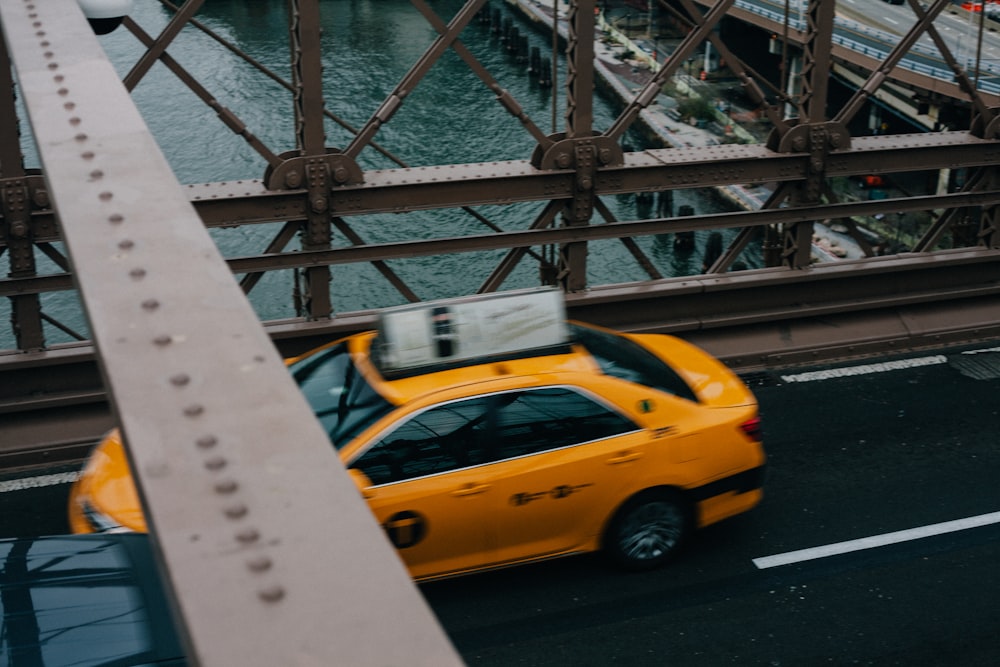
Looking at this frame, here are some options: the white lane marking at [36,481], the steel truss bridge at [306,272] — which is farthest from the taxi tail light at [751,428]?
the white lane marking at [36,481]

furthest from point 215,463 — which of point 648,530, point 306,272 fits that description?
point 306,272

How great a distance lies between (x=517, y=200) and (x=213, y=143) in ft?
80.7

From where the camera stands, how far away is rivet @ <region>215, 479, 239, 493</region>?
1859 millimetres

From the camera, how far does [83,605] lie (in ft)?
15.3

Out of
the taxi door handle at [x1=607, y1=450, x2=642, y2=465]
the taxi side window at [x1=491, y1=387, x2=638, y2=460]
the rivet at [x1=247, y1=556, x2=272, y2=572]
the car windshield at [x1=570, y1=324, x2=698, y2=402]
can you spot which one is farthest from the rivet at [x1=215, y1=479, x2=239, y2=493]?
the car windshield at [x1=570, y1=324, x2=698, y2=402]

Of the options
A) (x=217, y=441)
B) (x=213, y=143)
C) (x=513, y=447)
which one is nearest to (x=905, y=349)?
(x=513, y=447)

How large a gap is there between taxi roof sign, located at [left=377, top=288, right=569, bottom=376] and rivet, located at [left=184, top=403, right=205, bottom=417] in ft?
16.6

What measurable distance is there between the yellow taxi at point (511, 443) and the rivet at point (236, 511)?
4.86 metres

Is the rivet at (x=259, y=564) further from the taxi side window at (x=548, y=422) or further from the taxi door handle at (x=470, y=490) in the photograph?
the taxi side window at (x=548, y=422)

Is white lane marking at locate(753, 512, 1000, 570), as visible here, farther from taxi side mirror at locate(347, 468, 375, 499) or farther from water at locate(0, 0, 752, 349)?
water at locate(0, 0, 752, 349)

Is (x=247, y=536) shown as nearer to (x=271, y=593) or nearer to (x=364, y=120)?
(x=271, y=593)

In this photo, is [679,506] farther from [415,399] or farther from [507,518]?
[415,399]

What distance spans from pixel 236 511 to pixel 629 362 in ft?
19.7

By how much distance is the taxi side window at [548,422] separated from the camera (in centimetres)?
700
